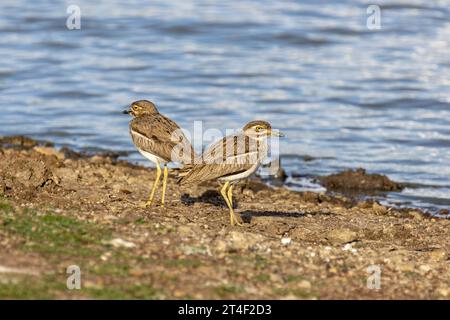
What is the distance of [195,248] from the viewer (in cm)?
902

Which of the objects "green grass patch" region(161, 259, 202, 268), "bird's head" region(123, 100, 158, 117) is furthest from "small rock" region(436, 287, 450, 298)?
"bird's head" region(123, 100, 158, 117)

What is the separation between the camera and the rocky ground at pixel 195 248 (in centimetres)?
811

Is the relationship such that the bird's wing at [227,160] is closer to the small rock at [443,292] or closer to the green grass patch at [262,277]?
the green grass patch at [262,277]

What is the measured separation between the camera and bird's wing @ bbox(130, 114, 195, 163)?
11.7 m

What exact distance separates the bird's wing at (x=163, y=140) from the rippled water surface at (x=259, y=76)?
4670 millimetres

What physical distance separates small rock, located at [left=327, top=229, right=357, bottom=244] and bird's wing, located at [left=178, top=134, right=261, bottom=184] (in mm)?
1159

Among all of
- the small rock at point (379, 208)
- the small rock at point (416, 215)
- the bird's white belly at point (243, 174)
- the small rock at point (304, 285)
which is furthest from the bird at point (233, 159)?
the small rock at point (416, 215)

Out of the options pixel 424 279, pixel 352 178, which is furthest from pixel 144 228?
pixel 352 178

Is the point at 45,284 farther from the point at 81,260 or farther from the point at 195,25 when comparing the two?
the point at 195,25

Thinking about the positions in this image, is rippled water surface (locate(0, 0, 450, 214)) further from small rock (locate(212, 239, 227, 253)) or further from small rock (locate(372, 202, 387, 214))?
small rock (locate(212, 239, 227, 253))

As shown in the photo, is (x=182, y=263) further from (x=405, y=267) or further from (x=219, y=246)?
(x=405, y=267)

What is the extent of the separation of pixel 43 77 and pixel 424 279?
15700mm

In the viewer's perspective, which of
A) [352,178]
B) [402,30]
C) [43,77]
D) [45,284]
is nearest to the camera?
[45,284]
